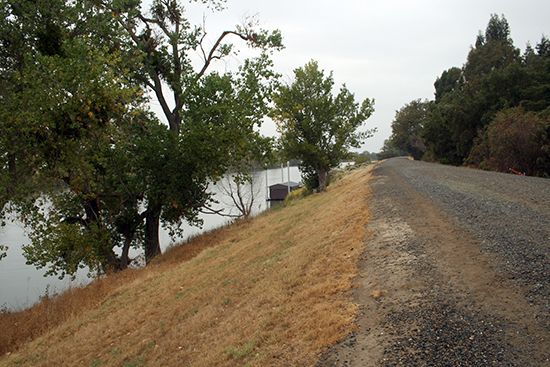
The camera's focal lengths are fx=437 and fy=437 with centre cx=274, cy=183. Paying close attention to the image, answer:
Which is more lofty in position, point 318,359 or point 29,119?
point 29,119

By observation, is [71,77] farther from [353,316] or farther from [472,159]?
[472,159]

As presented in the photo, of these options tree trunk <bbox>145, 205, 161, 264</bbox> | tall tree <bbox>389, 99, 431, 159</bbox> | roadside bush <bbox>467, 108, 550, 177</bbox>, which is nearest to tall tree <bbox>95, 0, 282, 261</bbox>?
tree trunk <bbox>145, 205, 161, 264</bbox>

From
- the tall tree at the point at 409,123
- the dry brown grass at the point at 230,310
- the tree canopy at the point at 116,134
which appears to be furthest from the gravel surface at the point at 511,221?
the tall tree at the point at 409,123

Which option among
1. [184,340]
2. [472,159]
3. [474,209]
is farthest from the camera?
[472,159]

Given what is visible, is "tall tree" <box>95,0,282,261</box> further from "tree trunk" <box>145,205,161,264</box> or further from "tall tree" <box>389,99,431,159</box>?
"tall tree" <box>389,99,431,159</box>

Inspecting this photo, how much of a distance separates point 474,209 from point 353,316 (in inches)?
282

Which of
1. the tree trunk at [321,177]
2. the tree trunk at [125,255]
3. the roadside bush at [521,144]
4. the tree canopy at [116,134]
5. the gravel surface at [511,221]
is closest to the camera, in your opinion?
the gravel surface at [511,221]

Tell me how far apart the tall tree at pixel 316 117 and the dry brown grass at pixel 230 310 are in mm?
16171

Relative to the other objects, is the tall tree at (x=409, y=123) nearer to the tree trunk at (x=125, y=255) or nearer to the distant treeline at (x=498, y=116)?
the distant treeline at (x=498, y=116)

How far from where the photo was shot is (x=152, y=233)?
2191 centimetres

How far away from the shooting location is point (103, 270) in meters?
20.2

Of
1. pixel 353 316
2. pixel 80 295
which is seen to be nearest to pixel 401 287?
pixel 353 316

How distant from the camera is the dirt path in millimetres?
4848

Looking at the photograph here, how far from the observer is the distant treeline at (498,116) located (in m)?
30.9
